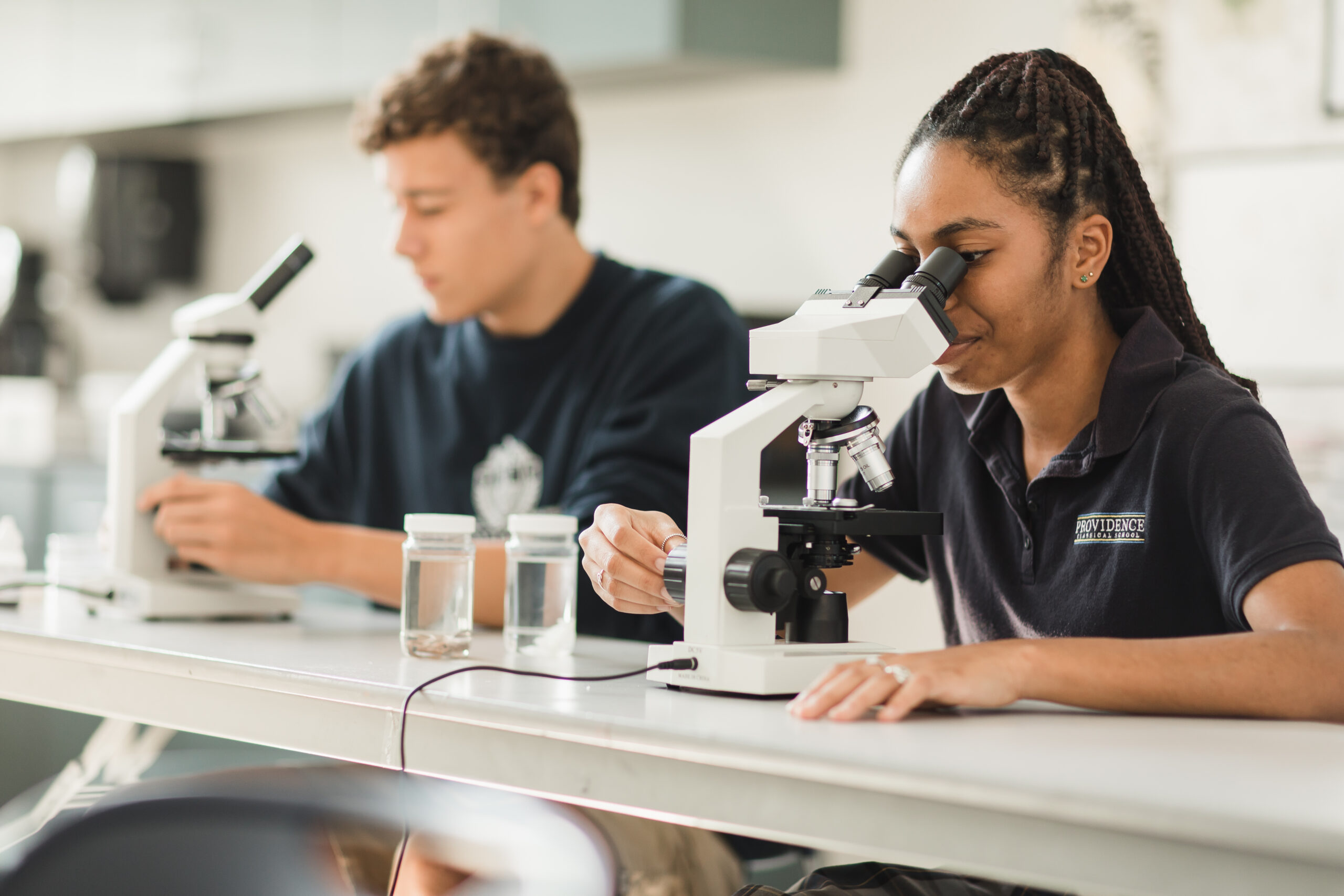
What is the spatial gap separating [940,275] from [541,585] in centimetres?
54

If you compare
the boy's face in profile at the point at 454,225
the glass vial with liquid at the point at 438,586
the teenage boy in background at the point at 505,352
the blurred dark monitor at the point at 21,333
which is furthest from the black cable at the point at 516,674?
the blurred dark monitor at the point at 21,333

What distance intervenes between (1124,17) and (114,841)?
229 centimetres

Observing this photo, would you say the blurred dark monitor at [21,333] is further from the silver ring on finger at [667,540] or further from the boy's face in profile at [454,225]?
the silver ring on finger at [667,540]

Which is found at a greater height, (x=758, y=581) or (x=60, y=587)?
(x=758, y=581)

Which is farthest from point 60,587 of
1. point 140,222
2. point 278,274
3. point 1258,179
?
point 140,222

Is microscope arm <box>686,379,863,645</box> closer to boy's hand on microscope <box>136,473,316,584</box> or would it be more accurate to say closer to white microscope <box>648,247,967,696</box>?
white microscope <box>648,247,967,696</box>

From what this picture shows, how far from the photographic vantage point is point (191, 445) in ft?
5.47

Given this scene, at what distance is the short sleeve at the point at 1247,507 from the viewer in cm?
107

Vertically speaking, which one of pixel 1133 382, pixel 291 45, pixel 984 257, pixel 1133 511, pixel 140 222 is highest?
pixel 291 45

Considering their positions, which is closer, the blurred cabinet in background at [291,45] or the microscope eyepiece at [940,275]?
the microscope eyepiece at [940,275]

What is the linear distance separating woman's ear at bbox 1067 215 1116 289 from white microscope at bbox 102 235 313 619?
93 cm

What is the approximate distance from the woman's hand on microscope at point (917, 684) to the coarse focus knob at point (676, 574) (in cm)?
16

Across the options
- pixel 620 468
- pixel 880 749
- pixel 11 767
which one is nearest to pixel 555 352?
pixel 620 468

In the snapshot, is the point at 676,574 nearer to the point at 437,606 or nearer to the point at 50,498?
the point at 437,606
